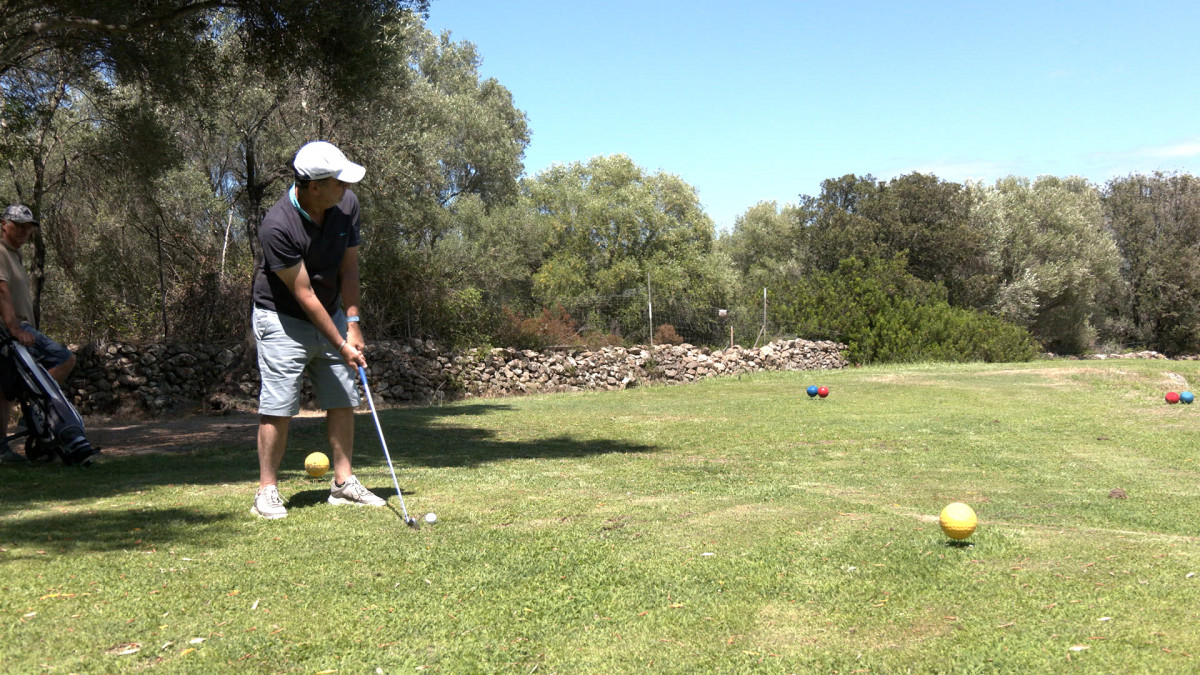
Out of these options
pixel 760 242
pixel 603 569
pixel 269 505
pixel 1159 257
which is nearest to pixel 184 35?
pixel 269 505

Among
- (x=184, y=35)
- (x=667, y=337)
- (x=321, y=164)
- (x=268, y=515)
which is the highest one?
(x=184, y=35)

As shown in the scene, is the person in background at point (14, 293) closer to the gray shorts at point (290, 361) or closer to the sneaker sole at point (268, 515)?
the gray shorts at point (290, 361)

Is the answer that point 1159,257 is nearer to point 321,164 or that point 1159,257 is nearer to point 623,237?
point 623,237

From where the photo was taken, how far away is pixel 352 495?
5.53 m

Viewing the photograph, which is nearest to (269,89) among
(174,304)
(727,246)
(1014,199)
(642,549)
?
(174,304)

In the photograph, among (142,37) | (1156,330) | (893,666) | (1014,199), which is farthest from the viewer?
(1156,330)

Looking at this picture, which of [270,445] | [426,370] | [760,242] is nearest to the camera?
[270,445]

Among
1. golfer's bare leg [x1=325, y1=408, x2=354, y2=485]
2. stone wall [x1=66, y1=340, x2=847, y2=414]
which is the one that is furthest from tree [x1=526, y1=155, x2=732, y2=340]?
golfer's bare leg [x1=325, y1=408, x2=354, y2=485]

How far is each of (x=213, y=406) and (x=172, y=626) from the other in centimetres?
1273

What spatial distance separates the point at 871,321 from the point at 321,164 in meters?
23.8

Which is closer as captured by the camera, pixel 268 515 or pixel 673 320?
pixel 268 515

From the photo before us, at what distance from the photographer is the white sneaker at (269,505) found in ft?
16.7

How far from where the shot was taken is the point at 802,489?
671 cm

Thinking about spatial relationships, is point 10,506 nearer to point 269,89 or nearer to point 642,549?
point 642,549
